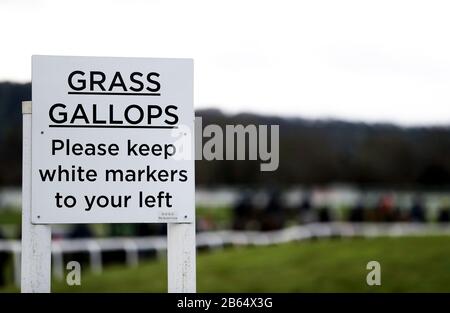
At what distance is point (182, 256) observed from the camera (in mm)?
5621

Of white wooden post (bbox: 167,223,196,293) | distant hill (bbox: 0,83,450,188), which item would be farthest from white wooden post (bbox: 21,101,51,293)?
distant hill (bbox: 0,83,450,188)

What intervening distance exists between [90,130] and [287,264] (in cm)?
929

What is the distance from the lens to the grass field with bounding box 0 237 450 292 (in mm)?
12008

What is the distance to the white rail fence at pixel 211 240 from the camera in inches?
619

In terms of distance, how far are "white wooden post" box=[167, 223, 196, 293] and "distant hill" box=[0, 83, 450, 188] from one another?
124 feet

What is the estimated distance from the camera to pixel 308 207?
99.5 feet

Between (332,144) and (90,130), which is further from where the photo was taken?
(332,144)

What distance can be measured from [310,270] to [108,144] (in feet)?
27.4

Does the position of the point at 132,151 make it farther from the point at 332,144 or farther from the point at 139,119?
the point at 332,144

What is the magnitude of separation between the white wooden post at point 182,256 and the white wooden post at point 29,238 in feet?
2.42

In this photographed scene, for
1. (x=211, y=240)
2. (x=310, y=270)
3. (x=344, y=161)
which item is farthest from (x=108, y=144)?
(x=344, y=161)
